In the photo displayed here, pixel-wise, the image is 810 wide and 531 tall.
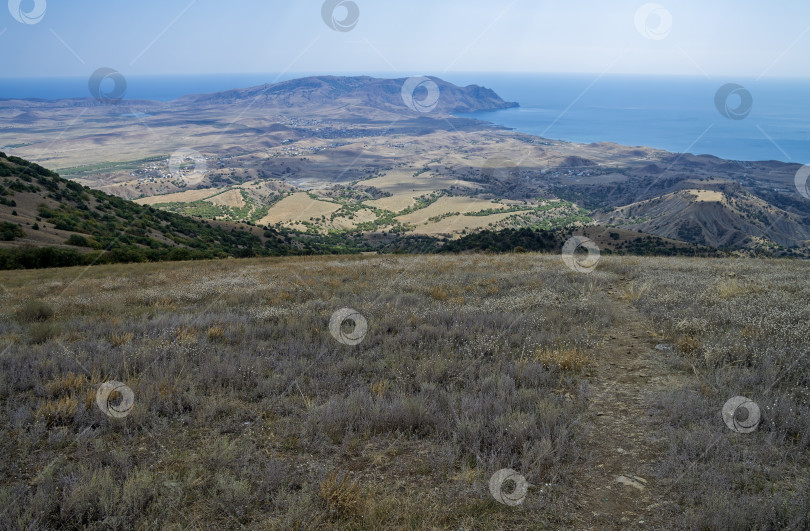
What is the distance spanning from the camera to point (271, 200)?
14925 centimetres

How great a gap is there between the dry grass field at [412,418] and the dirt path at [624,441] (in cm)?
2

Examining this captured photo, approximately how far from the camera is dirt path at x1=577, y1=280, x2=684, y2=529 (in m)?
3.31

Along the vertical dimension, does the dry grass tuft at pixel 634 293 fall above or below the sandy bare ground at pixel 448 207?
above

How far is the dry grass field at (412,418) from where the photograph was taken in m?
3.28

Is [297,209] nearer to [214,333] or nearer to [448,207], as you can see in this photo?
[448,207]

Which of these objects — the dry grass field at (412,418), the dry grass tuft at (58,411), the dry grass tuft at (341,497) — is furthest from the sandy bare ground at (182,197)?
the dry grass tuft at (341,497)

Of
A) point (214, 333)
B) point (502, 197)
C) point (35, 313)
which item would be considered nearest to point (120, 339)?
point (214, 333)

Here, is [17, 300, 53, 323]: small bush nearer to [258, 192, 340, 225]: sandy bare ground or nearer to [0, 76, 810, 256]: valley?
[0, 76, 810, 256]: valley

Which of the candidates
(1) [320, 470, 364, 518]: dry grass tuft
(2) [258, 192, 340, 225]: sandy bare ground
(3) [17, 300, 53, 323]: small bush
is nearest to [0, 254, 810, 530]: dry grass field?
(1) [320, 470, 364, 518]: dry grass tuft

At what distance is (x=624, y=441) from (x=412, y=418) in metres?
2.29

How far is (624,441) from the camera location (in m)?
4.32

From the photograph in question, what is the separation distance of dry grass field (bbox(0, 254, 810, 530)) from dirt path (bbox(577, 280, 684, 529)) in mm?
23

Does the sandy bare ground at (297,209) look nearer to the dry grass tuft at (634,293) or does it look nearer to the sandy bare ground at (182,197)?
the sandy bare ground at (182,197)

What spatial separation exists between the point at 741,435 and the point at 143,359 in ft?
25.3
